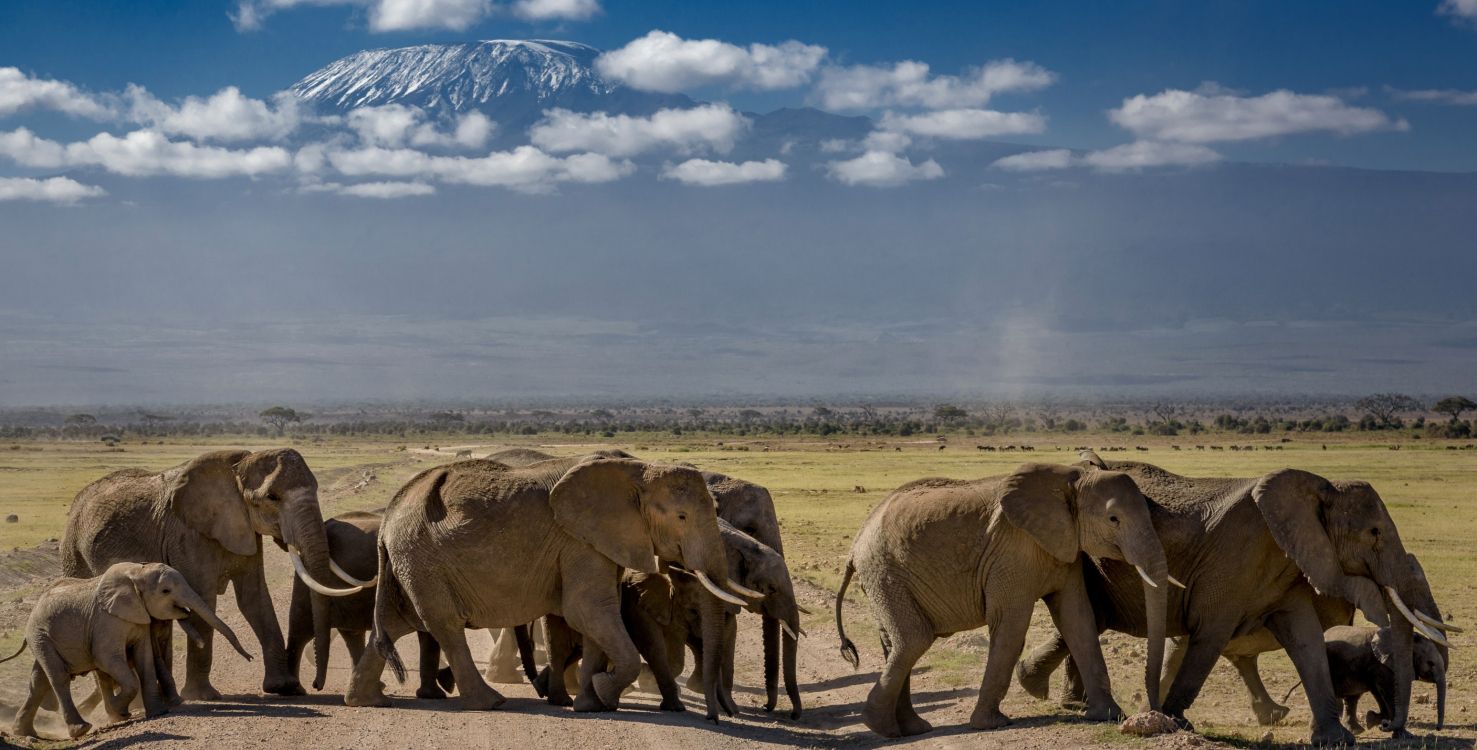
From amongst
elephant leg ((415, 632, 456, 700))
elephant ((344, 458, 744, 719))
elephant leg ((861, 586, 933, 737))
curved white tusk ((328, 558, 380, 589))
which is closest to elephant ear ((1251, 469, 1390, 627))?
elephant leg ((861, 586, 933, 737))

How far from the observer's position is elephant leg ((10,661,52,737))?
46.6 ft

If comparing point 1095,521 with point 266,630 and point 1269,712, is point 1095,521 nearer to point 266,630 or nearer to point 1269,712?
point 1269,712

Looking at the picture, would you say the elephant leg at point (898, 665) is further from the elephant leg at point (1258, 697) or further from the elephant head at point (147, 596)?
the elephant head at point (147, 596)

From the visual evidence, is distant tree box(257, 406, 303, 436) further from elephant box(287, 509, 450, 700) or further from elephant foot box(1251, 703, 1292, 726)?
elephant foot box(1251, 703, 1292, 726)

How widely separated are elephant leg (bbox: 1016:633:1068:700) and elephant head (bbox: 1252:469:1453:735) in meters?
2.85

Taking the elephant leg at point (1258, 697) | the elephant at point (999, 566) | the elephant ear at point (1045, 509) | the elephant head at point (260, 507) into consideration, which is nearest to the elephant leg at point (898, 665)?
the elephant at point (999, 566)

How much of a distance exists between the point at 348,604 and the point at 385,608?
135cm

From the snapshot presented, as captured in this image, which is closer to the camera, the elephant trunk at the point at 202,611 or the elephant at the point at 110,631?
the elephant at the point at 110,631

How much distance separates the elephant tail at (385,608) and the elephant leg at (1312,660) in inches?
347

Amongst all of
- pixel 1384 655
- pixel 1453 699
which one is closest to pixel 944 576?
pixel 1384 655

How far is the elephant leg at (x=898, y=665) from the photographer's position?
14.6 m

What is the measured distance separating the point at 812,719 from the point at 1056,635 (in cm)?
286

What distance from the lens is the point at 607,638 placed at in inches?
574

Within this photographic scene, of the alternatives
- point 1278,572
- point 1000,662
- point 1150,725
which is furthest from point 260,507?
point 1278,572
